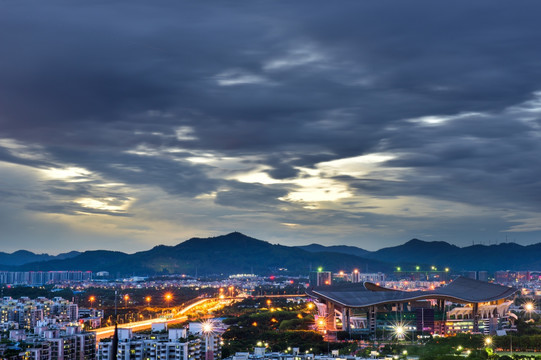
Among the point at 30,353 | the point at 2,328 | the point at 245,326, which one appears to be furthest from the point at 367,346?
the point at 2,328

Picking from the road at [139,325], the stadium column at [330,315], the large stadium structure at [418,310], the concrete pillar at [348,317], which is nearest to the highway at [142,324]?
the road at [139,325]

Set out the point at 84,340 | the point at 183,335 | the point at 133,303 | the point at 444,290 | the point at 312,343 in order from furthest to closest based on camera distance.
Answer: the point at 133,303 < the point at 444,290 < the point at 312,343 < the point at 84,340 < the point at 183,335

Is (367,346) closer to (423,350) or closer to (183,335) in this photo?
(423,350)

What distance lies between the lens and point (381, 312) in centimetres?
8156

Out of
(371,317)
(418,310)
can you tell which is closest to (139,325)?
(371,317)

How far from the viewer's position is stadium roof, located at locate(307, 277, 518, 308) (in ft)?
269

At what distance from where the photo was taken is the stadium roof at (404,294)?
82125 mm

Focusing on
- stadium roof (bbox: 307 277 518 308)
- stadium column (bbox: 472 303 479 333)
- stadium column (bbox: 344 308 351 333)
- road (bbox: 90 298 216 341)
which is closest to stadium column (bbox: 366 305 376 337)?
stadium roof (bbox: 307 277 518 308)

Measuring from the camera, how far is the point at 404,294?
84.3 m

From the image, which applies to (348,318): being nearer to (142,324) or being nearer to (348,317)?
(348,317)

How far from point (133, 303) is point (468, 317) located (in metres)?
68.9

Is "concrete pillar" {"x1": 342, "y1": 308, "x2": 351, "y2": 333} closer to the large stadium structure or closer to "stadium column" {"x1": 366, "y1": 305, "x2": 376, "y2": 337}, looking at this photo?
the large stadium structure

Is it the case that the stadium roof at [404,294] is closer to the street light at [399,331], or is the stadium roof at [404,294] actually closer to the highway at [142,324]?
the street light at [399,331]

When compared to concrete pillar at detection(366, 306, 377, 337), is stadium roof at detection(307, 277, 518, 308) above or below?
above
